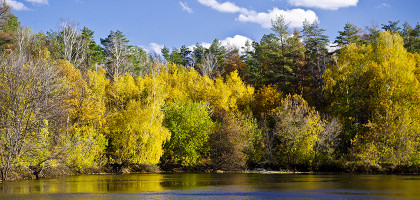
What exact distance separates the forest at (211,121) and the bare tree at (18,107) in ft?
0.30

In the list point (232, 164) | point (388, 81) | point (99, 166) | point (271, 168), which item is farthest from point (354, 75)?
point (99, 166)

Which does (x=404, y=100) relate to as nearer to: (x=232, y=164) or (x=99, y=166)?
(x=232, y=164)

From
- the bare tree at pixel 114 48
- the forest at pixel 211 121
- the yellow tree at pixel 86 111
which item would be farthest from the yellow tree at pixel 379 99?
the bare tree at pixel 114 48

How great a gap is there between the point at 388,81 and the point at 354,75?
225 inches

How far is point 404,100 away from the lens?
4822 cm

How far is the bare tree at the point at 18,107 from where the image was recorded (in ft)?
108

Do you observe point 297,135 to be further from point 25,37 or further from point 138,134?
point 25,37

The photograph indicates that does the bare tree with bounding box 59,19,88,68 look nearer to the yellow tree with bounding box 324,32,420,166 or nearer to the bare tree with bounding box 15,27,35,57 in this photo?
the bare tree with bounding box 15,27,35,57

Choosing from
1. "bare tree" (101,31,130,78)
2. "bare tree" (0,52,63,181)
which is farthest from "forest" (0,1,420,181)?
"bare tree" (101,31,130,78)

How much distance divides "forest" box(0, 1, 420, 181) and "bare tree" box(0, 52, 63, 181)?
3.6 inches

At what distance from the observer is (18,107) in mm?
33594

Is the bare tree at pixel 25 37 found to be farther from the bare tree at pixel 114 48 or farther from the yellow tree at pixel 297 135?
the yellow tree at pixel 297 135

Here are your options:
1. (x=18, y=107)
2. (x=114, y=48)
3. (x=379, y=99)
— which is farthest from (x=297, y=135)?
(x=114, y=48)

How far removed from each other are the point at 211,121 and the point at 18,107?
1122 inches
